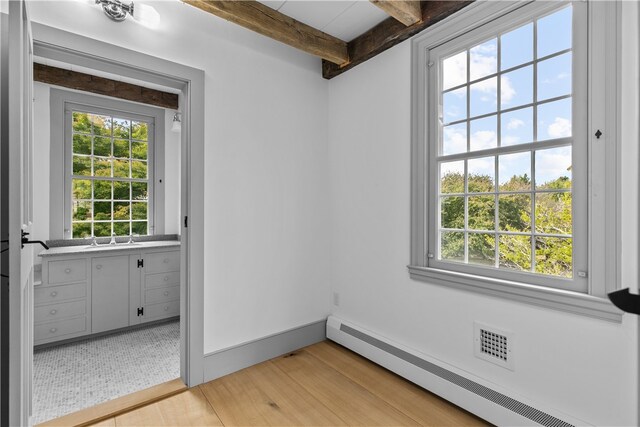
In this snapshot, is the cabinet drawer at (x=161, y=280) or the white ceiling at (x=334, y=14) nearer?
the white ceiling at (x=334, y=14)

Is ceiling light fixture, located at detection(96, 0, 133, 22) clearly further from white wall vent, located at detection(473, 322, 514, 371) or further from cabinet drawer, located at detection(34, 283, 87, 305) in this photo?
white wall vent, located at detection(473, 322, 514, 371)

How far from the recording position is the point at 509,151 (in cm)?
186

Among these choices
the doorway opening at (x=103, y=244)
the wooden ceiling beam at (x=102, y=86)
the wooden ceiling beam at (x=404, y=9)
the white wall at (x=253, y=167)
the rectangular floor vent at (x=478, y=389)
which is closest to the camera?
the rectangular floor vent at (x=478, y=389)

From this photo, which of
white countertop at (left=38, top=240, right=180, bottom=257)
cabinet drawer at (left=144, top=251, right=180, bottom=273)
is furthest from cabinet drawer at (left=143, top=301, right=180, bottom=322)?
white countertop at (left=38, top=240, right=180, bottom=257)

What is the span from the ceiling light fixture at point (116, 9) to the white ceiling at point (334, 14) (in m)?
0.86

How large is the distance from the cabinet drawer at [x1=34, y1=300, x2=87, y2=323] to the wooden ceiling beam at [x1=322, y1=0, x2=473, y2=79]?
331 cm

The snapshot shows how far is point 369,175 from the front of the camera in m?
2.68

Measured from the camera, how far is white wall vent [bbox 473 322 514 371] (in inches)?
71.1

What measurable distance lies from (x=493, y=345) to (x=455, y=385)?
0.36m

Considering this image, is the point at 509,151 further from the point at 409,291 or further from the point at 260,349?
the point at 260,349

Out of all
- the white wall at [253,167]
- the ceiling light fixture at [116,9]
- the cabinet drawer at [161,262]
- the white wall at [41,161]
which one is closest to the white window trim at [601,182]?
the white wall at [253,167]

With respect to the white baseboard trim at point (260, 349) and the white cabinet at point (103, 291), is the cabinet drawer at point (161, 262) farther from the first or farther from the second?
the white baseboard trim at point (260, 349)

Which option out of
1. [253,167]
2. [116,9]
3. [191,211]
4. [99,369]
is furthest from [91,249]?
[116,9]

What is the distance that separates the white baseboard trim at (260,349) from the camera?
7.68ft
